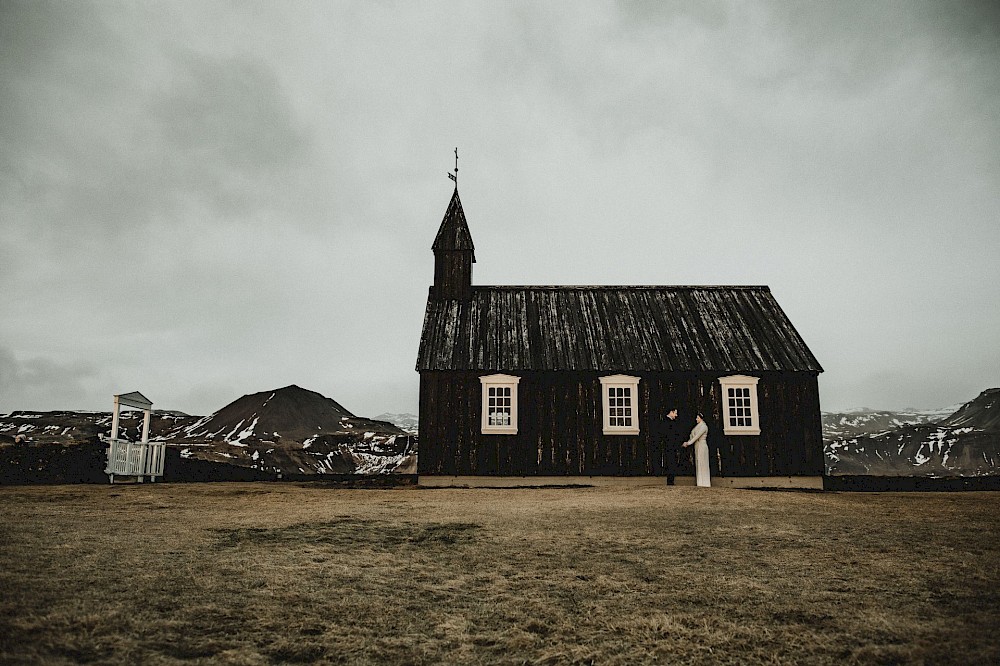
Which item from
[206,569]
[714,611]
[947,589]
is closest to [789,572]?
[947,589]

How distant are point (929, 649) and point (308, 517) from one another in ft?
32.3

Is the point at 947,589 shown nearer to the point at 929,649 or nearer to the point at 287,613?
the point at 929,649

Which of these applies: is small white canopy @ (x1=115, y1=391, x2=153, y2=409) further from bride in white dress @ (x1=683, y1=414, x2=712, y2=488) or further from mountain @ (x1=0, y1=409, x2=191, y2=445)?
bride in white dress @ (x1=683, y1=414, x2=712, y2=488)

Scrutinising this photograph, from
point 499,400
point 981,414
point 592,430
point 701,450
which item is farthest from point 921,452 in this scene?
point 499,400

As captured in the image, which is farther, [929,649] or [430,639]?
[430,639]

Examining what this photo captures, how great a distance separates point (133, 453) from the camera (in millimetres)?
21188

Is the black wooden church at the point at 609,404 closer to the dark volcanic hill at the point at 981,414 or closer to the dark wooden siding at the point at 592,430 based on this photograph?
the dark wooden siding at the point at 592,430

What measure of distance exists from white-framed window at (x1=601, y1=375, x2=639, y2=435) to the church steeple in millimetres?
7139

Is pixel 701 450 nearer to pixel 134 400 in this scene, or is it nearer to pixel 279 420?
pixel 134 400

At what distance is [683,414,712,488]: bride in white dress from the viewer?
2017 cm

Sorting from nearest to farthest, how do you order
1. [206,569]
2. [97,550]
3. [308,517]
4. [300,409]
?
[206,569] → [97,550] → [308,517] → [300,409]

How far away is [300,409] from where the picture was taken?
4281cm

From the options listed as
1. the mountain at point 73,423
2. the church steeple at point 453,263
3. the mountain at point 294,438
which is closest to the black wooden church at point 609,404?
the church steeple at point 453,263

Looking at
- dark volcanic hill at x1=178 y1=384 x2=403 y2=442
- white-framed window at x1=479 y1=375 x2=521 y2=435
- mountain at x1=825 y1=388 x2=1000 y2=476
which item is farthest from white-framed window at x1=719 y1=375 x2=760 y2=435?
mountain at x1=825 y1=388 x2=1000 y2=476
